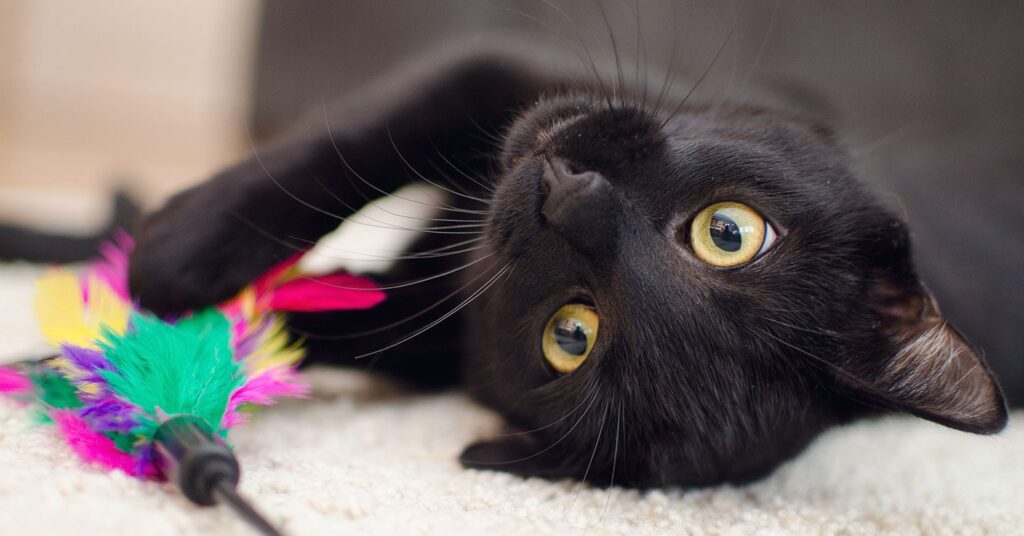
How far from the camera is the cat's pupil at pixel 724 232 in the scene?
0.81m

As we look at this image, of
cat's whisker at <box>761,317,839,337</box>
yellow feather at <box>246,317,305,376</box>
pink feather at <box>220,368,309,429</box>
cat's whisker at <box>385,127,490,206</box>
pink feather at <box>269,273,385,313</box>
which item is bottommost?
pink feather at <box>220,368,309,429</box>

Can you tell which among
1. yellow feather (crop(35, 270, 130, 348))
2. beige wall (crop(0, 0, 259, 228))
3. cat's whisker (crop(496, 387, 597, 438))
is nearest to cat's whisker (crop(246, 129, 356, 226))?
yellow feather (crop(35, 270, 130, 348))

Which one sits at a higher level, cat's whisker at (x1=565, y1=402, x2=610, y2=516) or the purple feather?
cat's whisker at (x1=565, y1=402, x2=610, y2=516)

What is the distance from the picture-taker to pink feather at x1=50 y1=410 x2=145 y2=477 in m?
0.70

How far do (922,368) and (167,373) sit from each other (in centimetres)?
70

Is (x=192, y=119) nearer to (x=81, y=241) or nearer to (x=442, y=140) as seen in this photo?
(x=81, y=241)

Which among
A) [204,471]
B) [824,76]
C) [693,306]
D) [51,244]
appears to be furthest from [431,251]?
[824,76]

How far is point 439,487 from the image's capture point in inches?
32.0

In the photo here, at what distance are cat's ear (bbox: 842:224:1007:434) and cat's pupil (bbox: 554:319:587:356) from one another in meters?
0.26

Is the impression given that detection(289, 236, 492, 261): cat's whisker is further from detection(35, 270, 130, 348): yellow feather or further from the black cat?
detection(35, 270, 130, 348): yellow feather

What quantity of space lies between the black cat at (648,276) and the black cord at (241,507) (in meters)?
0.31

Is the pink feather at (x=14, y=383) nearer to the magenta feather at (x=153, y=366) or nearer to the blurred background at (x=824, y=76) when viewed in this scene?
the magenta feather at (x=153, y=366)

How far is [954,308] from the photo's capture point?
44.8 inches

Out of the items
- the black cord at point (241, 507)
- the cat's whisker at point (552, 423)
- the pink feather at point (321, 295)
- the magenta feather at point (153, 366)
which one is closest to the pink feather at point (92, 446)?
the magenta feather at point (153, 366)
